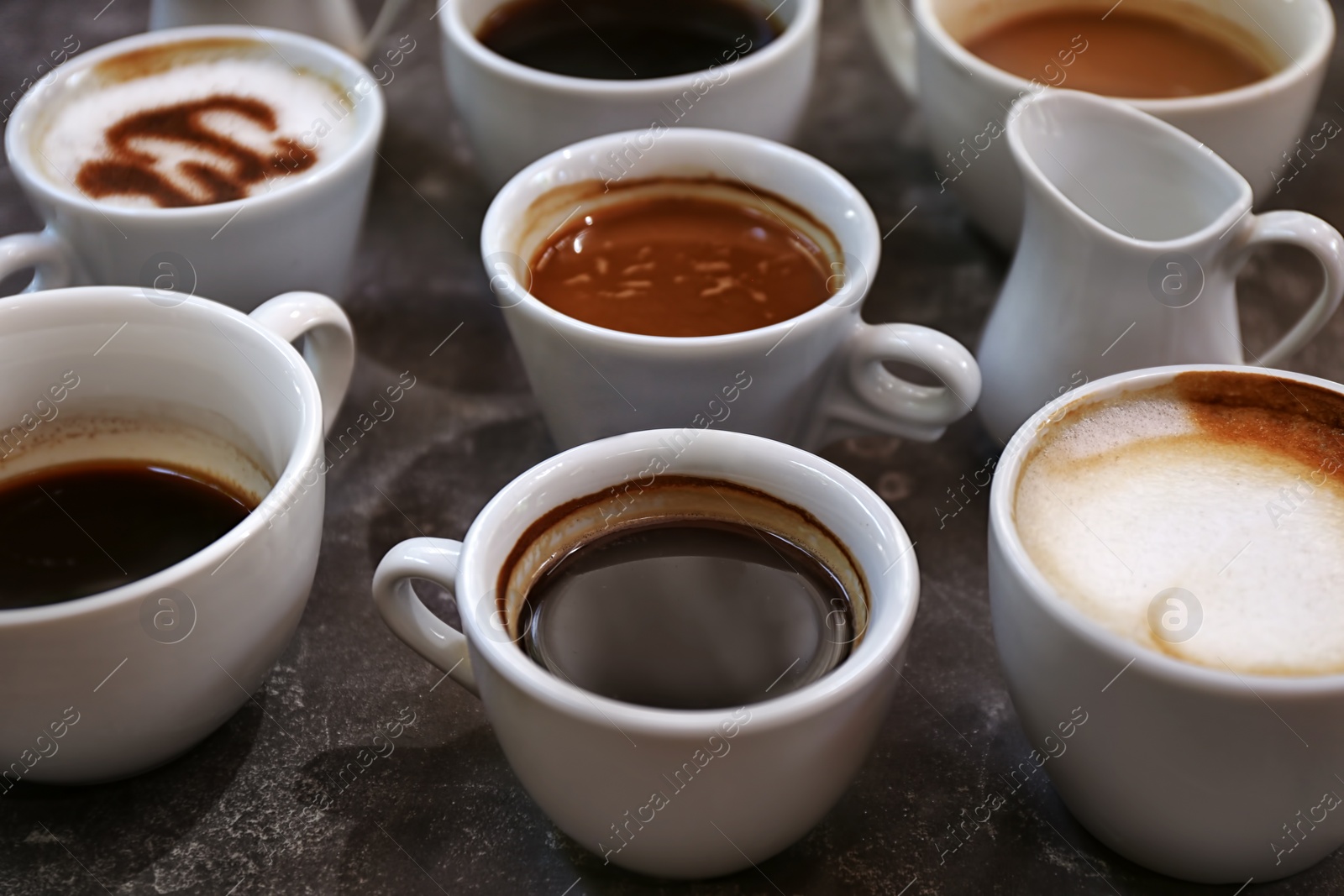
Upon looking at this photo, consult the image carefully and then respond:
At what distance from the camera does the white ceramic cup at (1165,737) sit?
76cm

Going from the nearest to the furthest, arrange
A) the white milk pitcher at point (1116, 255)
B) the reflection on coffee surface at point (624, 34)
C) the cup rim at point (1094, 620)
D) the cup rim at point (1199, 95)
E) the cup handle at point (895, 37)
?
the cup rim at point (1094, 620)
the white milk pitcher at point (1116, 255)
the cup rim at point (1199, 95)
the reflection on coffee surface at point (624, 34)
the cup handle at point (895, 37)

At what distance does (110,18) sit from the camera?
1753mm

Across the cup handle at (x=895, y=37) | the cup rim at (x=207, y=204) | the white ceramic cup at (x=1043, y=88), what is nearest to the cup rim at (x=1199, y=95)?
the white ceramic cup at (x=1043, y=88)

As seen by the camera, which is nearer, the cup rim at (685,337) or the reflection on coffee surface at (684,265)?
the cup rim at (685,337)

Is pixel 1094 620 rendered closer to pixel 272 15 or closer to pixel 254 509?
pixel 254 509

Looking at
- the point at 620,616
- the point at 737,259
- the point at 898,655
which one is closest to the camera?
the point at 898,655

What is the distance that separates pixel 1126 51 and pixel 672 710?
3.53ft

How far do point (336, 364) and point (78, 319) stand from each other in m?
0.21

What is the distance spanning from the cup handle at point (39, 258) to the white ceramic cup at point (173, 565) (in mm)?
155

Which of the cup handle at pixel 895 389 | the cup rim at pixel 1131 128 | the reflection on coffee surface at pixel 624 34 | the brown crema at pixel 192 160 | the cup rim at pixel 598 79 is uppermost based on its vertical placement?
the cup rim at pixel 1131 128

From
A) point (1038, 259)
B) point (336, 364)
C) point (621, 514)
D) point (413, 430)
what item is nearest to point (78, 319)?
point (336, 364)

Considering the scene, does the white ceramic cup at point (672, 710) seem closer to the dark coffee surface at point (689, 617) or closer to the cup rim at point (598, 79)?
the dark coffee surface at point (689, 617)

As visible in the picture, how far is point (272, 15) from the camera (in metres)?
1.54

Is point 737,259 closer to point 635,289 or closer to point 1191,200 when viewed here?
point 635,289
